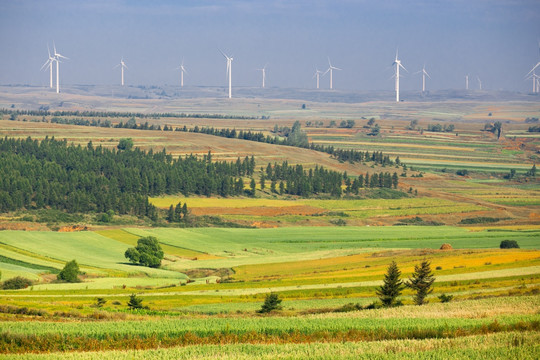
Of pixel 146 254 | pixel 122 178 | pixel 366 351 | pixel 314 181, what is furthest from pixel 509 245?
pixel 122 178

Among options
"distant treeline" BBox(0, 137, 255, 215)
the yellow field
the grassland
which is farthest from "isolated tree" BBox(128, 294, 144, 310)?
"distant treeline" BBox(0, 137, 255, 215)

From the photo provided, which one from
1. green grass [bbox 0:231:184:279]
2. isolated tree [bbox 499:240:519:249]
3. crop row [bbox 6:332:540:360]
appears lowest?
green grass [bbox 0:231:184:279]

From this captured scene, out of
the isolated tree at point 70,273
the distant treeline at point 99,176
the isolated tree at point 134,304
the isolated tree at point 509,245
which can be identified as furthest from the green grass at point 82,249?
the isolated tree at point 509,245

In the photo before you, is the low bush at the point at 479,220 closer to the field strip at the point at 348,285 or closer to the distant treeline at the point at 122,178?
the distant treeline at the point at 122,178

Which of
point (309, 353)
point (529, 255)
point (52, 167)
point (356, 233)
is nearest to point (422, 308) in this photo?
point (309, 353)

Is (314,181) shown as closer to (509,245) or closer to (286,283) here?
(509,245)

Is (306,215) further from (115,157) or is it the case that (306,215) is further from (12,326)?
(12,326)

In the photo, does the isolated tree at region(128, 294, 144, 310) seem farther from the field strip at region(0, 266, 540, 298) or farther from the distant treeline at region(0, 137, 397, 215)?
the distant treeline at region(0, 137, 397, 215)
